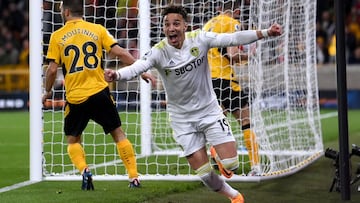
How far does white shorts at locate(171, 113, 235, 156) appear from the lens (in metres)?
8.29

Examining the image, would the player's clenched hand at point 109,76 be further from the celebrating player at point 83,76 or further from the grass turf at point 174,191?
the celebrating player at point 83,76

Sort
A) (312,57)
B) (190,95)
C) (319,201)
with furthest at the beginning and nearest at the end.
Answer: (312,57) → (319,201) → (190,95)

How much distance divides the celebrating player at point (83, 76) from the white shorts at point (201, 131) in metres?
1.58

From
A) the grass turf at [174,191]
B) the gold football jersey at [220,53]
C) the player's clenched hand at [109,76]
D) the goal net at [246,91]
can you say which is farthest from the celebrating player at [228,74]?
the player's clenched hand at [109,76]

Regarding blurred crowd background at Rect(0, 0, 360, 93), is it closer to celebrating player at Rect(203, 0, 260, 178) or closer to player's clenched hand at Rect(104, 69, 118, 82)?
celebrating player at Rect(203, 0, 260, 178)

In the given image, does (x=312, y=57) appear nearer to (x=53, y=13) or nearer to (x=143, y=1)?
Result: (x=143, y=1)

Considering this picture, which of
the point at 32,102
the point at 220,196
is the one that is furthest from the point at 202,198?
the point at 32,102

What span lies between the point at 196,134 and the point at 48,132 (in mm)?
3676

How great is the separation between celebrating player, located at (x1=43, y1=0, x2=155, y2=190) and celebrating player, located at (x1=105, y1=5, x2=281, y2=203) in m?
1.50

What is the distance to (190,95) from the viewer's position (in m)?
8.25

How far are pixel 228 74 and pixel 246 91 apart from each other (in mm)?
861

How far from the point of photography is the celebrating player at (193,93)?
8.14 metres

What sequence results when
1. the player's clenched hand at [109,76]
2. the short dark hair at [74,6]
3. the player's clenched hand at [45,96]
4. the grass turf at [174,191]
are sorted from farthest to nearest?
the player's clenched hand at [45,96]
the short dark hair at [74,6]
the grass turf at [174,191]
the player's clenched hand at [109,76]

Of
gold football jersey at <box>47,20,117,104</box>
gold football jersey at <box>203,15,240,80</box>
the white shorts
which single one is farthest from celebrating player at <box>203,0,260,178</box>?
the white shorts
